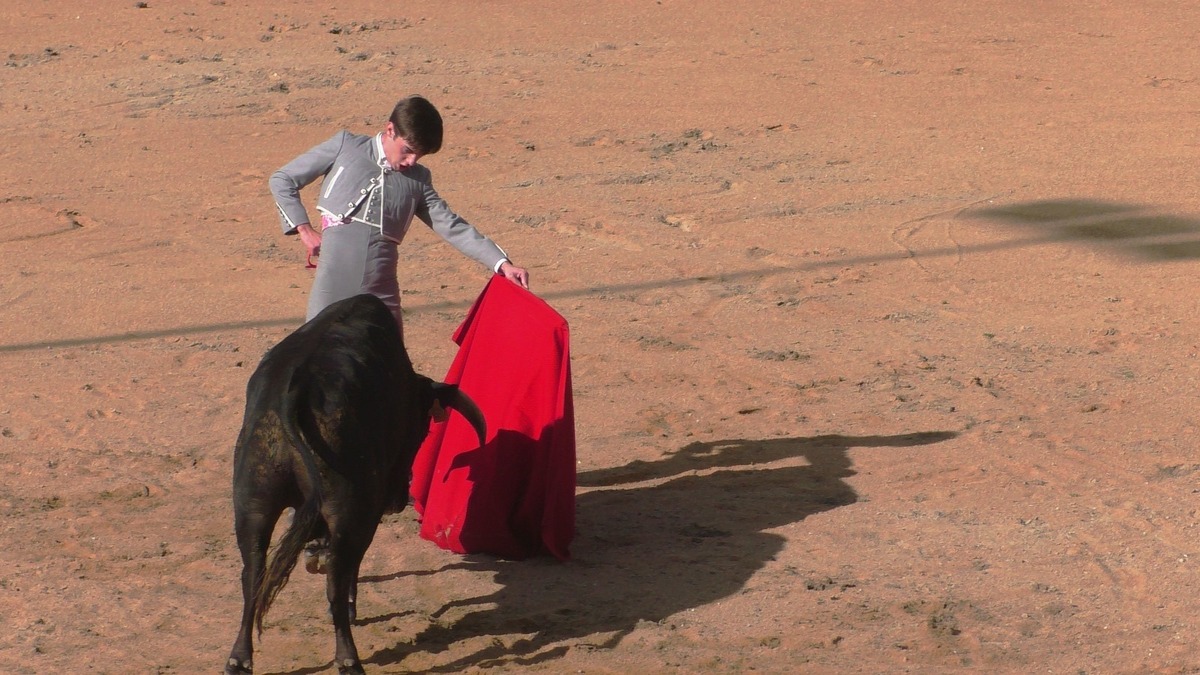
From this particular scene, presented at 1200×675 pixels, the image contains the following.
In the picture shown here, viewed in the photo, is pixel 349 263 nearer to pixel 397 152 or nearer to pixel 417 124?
pixel 397 152

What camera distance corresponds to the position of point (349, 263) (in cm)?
589

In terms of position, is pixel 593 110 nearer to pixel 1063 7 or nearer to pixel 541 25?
pixel 541 25

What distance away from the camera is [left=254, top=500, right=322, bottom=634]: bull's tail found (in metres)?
4.70

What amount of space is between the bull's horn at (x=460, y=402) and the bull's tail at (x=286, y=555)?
1034mm

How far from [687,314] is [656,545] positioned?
3.17 m

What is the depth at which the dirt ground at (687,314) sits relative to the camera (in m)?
5.63

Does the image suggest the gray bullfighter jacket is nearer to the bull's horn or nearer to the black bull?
the bull's horn

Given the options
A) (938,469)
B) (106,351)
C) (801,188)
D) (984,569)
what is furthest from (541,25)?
(984,569)

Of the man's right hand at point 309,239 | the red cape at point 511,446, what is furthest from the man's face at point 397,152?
the red cape at point 511,446

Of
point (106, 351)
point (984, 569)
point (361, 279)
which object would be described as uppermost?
point (361, 279)

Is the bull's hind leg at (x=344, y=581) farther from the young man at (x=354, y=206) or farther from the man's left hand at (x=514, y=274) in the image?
the man's left hand at (x=514, y=274)

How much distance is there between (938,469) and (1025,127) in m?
6.63

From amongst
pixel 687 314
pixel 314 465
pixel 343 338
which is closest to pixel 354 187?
pixel 343 338

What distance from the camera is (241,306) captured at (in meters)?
9.42
